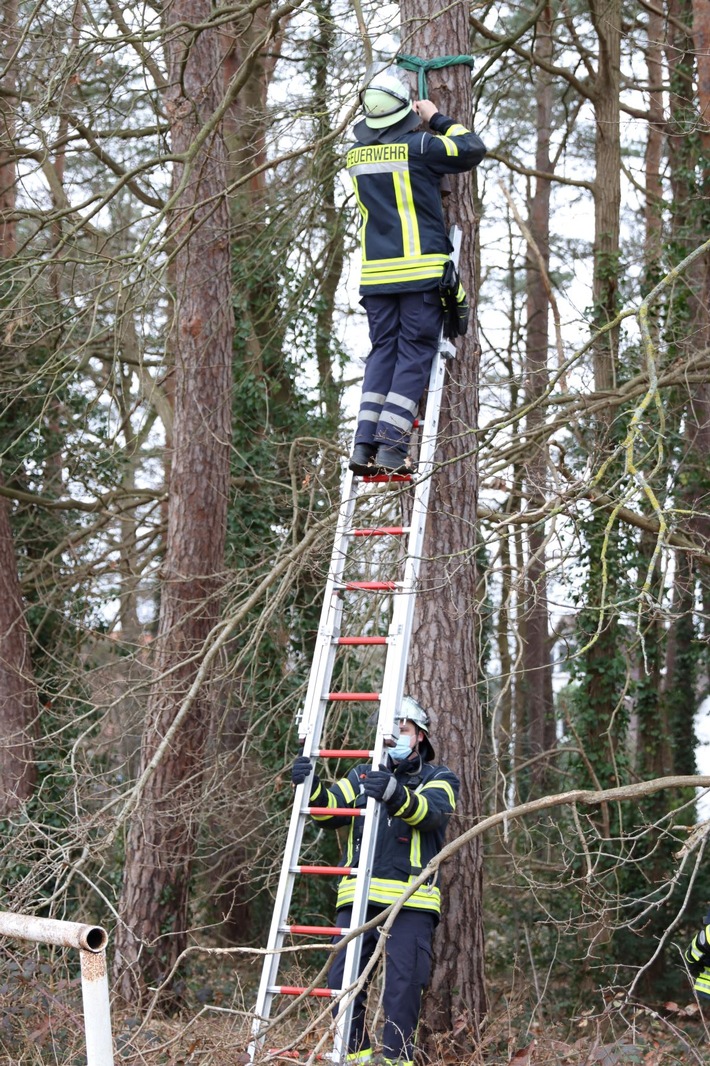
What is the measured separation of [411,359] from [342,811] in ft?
6.42

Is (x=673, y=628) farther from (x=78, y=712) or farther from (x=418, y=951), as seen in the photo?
(x=418, y=951)

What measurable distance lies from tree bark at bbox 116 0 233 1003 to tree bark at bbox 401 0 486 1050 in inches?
109

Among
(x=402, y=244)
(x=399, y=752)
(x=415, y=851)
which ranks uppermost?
(x=402, y=244)

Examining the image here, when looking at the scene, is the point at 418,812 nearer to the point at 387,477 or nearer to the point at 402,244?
the point at 387,477

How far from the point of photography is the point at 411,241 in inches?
203

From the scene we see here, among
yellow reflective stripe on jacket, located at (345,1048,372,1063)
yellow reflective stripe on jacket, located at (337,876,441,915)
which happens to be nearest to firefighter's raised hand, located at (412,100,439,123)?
yellow reflective stripe on jacket, located at (337,876,441,915)

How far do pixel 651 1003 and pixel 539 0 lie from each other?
31.4 ft

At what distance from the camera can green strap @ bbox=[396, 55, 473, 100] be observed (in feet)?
17.9

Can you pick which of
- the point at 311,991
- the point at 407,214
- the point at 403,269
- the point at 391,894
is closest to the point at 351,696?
the point at 391,894

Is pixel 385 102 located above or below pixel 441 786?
above

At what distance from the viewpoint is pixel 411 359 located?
516 centimetres

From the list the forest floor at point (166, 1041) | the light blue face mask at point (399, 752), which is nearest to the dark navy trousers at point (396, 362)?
the light blue face mask at point (399, 752)

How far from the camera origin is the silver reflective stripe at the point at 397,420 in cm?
500

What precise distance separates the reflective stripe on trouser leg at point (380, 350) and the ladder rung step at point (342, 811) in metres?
1.61
